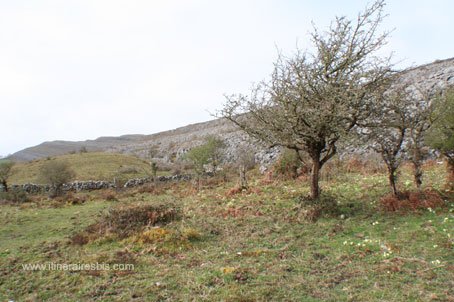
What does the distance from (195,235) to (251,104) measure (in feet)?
15.9

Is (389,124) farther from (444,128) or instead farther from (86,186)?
(86,186)

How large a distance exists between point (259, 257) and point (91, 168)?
29303mm

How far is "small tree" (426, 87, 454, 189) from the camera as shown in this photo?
979cm

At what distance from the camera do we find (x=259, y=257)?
684 centimetres

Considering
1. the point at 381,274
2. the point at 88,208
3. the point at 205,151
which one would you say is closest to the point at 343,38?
the point at 381,274

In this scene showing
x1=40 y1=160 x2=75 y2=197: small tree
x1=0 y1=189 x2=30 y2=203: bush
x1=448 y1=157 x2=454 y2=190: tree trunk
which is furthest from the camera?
A: x1=40 y1=160 x2=75 y2=197: small tree

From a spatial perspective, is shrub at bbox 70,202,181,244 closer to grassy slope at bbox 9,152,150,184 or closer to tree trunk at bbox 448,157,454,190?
tree trunk at bbox 448,157,454,190

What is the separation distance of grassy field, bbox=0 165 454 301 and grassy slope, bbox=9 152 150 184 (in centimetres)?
1847

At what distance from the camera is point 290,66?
1014 centimetres

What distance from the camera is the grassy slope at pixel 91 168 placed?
2894 cm

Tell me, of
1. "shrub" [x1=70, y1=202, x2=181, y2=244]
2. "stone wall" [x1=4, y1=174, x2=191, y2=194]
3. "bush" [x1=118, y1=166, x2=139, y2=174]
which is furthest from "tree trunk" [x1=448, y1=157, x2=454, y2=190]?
"bush" [x1=118, y1=166, x2=139, y2=174]

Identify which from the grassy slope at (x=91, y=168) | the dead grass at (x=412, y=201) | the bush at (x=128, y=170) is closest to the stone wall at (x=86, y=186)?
the grassy slope at (x=91, y=168)

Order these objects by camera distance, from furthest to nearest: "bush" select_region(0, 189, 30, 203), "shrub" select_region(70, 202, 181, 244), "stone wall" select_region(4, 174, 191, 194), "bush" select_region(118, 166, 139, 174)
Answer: "bush" select_region(118, 166, 139, 174)
"stone wall" select_region(4, 174, 191, 194)
"bush" select_region(0, 189, 30, 203)
"shrub" select_region(70, 202, 181, 244)

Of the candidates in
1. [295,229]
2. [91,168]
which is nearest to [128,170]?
[91,168]
